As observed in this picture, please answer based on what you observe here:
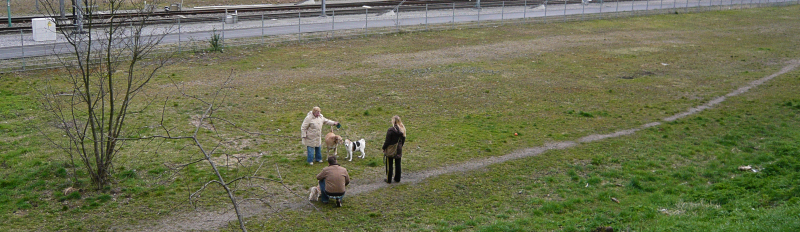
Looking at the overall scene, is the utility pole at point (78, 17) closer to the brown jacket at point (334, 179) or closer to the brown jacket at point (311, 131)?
the brown jacket at point (311, 131)

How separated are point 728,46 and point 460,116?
2223cm

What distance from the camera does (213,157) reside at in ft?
47.3

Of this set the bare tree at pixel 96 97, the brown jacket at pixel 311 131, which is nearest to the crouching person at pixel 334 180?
the brown jacket at pixel 311 131

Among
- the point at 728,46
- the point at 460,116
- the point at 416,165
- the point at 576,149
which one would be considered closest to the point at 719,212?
the point at 576,149

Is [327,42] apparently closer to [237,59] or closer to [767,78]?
[237,59]

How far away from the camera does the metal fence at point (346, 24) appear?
26.8 m

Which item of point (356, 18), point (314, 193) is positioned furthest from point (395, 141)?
point (356, 18)

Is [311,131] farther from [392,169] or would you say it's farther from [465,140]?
[465,140]

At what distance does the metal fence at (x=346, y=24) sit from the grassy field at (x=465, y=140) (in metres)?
1.81

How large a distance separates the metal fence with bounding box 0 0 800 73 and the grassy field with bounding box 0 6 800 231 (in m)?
1.81

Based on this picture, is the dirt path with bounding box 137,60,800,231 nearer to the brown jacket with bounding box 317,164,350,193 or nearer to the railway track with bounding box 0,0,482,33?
the brown jacket with bounding box 317,164,350,193

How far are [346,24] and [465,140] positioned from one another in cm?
2325

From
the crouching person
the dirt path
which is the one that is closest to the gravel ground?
the dirt path

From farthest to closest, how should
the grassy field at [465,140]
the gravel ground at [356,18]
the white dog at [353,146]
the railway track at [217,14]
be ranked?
the railway track at [217,14]
the gravel ground at [356,18]
the white dog at [353,146]
the grassy field at [465,140]
